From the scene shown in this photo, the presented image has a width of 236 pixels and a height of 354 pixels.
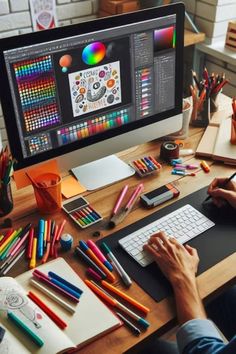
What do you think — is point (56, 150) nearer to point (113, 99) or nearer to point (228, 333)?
point (113, 99)

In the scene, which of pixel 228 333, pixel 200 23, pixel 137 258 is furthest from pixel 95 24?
pixel 200 23

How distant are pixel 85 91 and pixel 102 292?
1.71 ft

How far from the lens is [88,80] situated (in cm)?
108

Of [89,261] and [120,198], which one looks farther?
[120,198]

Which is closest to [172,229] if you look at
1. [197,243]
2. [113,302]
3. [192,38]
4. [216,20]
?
[197,243]

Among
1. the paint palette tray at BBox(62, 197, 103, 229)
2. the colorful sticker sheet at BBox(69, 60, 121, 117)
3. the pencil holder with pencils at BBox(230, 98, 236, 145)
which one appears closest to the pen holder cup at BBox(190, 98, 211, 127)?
the pencil holder with pencils at BBox(230, 98, 236, 145)

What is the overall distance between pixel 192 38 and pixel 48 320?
1798 mm

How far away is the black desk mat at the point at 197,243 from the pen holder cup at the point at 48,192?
0.18 meters

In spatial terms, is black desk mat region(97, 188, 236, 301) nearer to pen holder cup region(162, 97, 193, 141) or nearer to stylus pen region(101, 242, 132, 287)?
stylus pen region(101, 242, 132, 287)

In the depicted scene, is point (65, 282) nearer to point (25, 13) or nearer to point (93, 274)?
point (93, 274)

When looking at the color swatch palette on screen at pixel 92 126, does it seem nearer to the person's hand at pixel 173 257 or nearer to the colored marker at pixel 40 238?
the colored marker at pixel 40 238

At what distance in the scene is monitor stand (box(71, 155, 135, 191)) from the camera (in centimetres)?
124

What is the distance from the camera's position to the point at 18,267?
3.13 feet

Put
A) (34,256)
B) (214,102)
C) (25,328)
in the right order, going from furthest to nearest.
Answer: (214,102), (34,256), (25,328)
